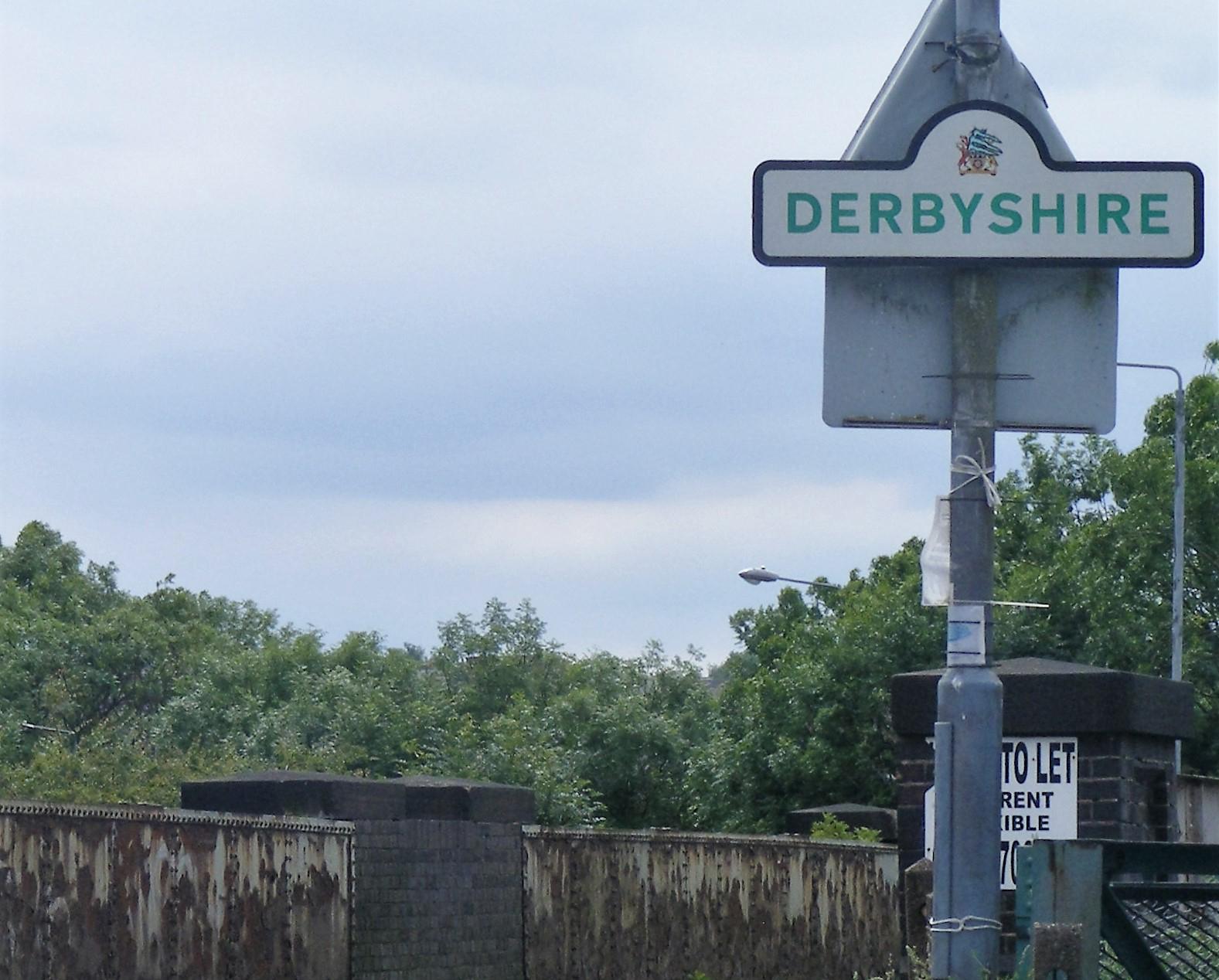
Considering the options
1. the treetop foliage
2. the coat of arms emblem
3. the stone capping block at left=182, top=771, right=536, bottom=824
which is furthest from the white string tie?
the treetop foliage

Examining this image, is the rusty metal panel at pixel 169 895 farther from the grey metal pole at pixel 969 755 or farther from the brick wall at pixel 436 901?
the grey metal pole at pixel 969 755

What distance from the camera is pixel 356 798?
14461 millimetres

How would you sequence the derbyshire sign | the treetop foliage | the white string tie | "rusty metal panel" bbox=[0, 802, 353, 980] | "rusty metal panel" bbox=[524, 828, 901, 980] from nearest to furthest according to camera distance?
the white string tie
the derbyshire sign
"rusty metal panel" bbox=[0, 802, 353, 980]
"rusty metal panel" bbox=[524, 828, 901, 980]
the treetop foliage

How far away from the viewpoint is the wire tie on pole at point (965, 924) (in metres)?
5.65

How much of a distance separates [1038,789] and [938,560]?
2.95 meters

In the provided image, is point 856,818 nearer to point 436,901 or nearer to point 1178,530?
point 436,901

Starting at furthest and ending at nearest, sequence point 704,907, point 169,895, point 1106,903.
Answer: point 704,907 < point 169,895 < point 1106,903

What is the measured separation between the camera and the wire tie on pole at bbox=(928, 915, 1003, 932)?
565 centimetres

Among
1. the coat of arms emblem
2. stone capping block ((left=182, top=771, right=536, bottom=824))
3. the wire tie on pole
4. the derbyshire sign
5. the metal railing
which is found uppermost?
the coat of arms emblem

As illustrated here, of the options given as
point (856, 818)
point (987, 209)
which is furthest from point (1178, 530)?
point (987, 209)

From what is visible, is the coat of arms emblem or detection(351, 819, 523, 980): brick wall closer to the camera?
the coat of arms emblem

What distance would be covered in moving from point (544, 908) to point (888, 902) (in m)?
4.74

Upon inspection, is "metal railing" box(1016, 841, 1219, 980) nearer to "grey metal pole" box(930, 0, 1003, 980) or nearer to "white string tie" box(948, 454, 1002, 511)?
"grey metal pole" box(930, 0, 1003, 980)

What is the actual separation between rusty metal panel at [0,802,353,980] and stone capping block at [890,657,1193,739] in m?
5.01
